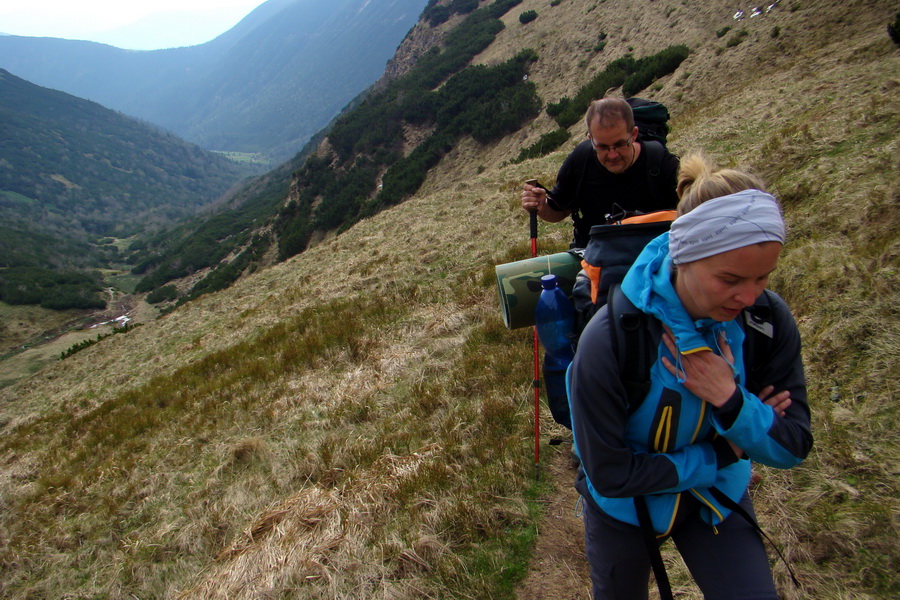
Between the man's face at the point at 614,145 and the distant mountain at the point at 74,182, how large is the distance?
141 meters

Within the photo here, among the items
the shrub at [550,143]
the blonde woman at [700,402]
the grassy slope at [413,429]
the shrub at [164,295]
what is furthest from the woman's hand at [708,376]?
the shrub at [164,295]

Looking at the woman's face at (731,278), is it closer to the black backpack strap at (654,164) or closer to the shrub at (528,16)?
the black backpack strap at (654,164)

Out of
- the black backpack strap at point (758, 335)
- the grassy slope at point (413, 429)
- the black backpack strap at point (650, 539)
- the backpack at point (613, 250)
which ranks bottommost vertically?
the grassy slope at point (413, 429)

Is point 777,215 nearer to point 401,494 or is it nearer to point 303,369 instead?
point 401,494

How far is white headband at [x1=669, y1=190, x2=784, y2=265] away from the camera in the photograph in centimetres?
140

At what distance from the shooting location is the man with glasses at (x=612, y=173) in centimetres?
293

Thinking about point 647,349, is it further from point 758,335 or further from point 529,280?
point 529,280

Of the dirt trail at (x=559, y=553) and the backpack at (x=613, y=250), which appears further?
the dirt trail at (x=559, y=553)

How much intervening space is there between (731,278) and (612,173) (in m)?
1.94

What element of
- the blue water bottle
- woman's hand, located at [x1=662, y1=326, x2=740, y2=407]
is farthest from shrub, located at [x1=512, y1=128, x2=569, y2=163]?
woman's hand, located at [x1=662, y1=326, x2=740, y2=407]

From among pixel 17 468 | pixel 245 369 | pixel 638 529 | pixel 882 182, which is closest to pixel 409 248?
pixel 245 369

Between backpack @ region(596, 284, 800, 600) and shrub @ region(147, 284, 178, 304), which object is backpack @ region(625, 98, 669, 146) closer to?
backpack @ region(596, 284, 800, 600)

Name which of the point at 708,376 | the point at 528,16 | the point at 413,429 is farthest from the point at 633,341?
the point at 528,16

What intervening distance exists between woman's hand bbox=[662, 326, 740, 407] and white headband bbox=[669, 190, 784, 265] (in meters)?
0.32
